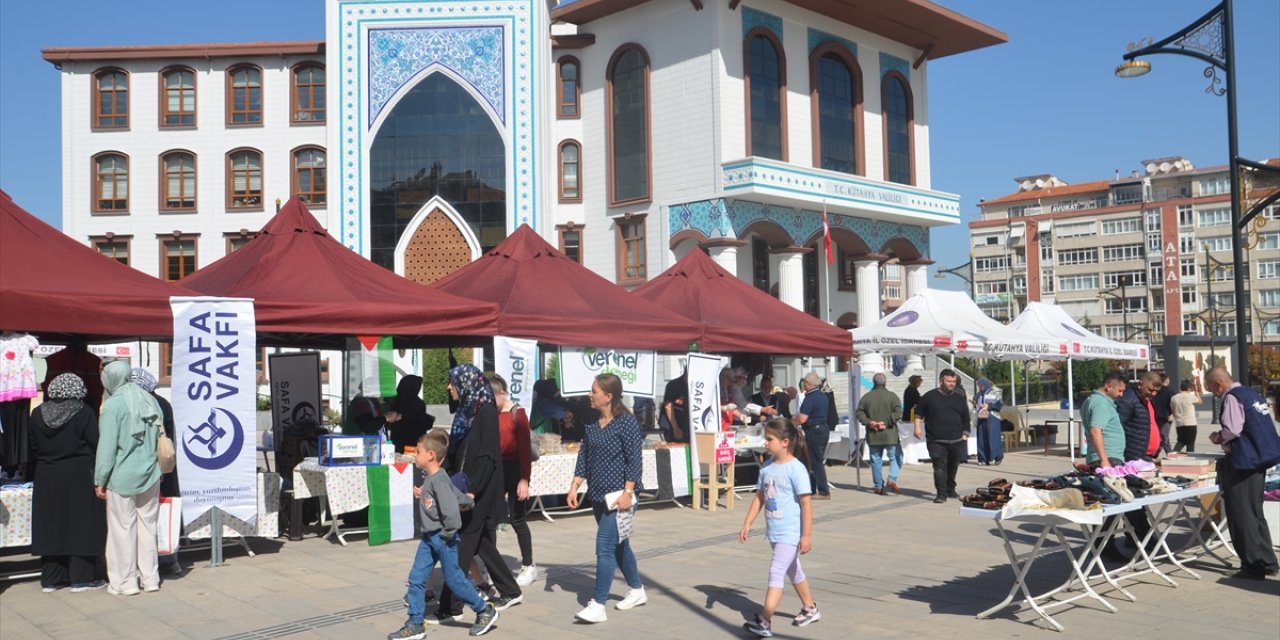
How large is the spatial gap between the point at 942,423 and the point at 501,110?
2322 cm

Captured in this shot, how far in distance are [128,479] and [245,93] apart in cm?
3261

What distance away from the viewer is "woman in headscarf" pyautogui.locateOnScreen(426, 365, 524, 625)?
309 inches

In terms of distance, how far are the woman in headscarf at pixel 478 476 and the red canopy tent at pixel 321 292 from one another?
3.33 metres

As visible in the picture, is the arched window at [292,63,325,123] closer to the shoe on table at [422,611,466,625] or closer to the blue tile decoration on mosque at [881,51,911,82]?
the blue tile decoration on mosque at [881,51,911,82]

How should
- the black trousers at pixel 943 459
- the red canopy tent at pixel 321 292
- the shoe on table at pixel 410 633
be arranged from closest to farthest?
the shoe on table at pixel 410 633, the red canopy tent at pixel 321 292, the black trousers at pixel 943 459

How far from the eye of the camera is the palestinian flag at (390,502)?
11305 millimetres

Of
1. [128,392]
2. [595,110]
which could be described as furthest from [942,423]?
[595,110]

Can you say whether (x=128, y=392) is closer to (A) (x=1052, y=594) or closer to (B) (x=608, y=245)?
(A) (x=1052, y=594)

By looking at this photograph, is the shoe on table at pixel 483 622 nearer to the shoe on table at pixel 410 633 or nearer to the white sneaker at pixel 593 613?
the shoe on table at pixel 410 633

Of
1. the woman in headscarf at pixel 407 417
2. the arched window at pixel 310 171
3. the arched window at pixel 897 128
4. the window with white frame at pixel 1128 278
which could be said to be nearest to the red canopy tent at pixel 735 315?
the woman in headscarf at pixel 407 417

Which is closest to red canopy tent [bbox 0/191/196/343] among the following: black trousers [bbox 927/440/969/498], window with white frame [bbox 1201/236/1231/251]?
black trousers [bbox 927/440/969/498]

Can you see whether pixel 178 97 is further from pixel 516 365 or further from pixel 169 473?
pixel 169 473

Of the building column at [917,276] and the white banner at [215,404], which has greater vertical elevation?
the building column at [917,276]

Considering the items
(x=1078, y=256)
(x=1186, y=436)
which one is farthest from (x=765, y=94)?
(x=1078, y=256)
